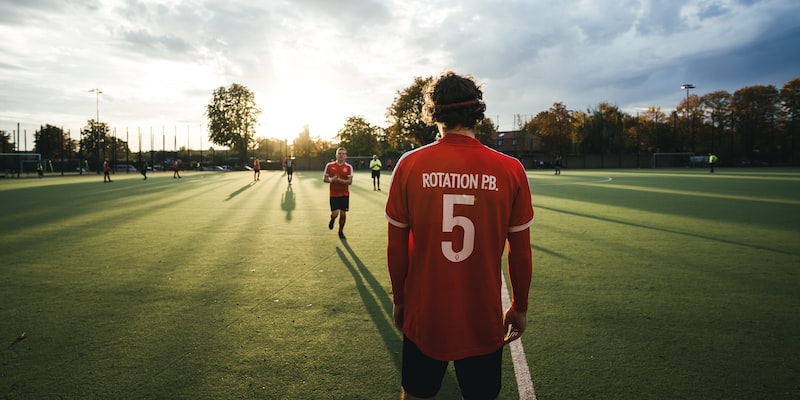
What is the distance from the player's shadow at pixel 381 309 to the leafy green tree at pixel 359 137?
8848 centimetres

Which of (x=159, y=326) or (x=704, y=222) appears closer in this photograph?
(x=159, y=326)

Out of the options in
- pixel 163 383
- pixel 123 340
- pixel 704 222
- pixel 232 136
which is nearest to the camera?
pixel 163 383

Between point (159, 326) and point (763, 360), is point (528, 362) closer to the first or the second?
point (763, 360)

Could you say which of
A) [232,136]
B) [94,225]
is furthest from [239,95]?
[94,225]

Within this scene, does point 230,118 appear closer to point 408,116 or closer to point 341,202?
point 408,116

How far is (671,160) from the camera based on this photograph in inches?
2618

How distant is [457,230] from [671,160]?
7763 centimetres

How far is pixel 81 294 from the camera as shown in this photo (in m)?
5.57

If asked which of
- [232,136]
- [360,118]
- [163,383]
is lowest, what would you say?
[163,383]

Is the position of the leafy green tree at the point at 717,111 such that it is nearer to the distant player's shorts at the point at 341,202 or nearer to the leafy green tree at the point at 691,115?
the leafy green tree at the point at 691,115

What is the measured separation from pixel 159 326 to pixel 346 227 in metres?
6.86

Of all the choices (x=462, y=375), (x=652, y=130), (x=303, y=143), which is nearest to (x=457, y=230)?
(x=462, y=375)

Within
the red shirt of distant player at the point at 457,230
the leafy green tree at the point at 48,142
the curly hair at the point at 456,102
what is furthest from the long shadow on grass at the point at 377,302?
the leafy green tree at the point at 48,142

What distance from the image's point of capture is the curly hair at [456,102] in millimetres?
2014
